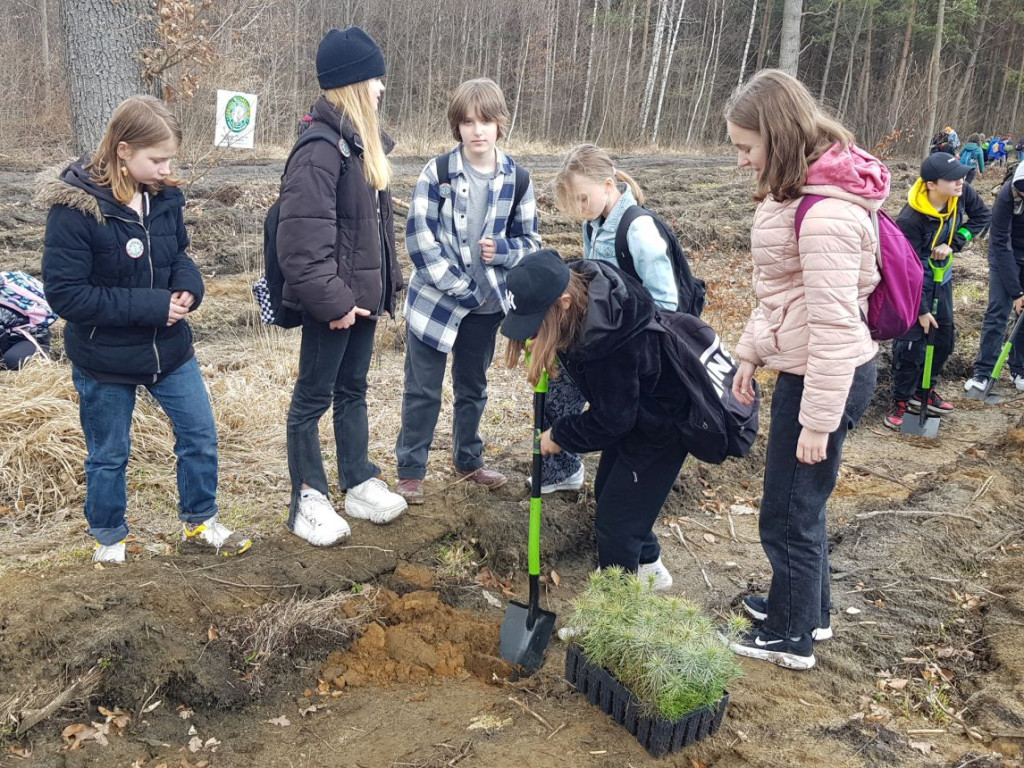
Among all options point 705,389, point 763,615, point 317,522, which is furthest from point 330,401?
point 763,615

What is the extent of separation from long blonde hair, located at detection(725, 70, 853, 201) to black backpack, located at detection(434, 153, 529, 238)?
1.60m

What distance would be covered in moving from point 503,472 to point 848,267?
279 centimetres

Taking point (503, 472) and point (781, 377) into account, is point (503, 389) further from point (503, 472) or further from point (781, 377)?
point (781, 377)

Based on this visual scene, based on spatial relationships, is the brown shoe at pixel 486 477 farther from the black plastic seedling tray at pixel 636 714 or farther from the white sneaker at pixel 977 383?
the white sneaker at pixel 977 383

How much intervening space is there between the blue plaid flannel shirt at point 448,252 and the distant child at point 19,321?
3365mm

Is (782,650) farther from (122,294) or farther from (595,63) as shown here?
(595,63)

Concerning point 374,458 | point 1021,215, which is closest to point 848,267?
point 374,458

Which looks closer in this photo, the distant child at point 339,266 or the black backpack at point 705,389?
the black backpack at point 705,389

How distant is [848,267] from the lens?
290cm

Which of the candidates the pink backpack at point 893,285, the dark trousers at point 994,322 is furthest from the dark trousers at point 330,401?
the dark trousers at point 994,322

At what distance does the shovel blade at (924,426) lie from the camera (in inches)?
270

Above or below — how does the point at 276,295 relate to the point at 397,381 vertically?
above

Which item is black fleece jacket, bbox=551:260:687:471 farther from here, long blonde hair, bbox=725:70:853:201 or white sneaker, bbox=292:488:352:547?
white sneaker, bbox=292:488:352:547

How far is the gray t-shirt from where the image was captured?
173 inches
